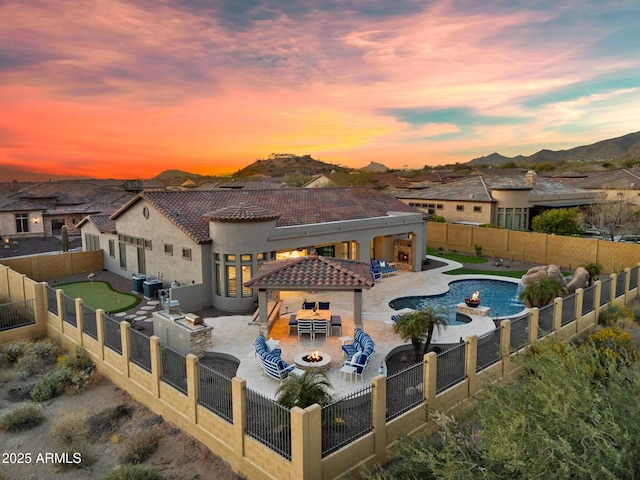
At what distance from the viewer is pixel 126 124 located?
45594 mm

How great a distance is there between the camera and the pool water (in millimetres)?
21141

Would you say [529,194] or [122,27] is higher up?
[122,27]

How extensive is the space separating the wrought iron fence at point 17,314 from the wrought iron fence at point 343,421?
15.3 meters

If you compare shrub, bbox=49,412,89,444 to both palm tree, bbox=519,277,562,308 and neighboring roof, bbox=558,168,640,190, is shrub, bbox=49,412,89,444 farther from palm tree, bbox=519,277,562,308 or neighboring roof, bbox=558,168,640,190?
neighboring roof, bbox=558,168,640,190

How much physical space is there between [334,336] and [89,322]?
8740 millimetres

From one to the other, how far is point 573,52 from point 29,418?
130ft

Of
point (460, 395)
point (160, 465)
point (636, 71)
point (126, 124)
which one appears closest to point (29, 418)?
point (160, 465)

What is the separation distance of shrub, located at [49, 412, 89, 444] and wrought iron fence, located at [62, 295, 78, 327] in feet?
17.8

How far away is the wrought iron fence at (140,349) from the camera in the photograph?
12711mm

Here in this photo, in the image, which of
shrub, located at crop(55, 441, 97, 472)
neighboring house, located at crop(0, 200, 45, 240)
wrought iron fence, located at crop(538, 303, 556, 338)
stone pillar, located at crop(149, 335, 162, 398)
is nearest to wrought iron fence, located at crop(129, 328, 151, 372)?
stone pillar, located at crop(149, 335, 162, 398)

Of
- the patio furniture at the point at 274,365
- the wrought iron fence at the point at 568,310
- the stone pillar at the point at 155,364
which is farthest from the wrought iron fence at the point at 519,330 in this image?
the stone pillar at the point at 155,364

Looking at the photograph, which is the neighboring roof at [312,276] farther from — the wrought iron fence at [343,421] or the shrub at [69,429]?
the shrub at [69,429]

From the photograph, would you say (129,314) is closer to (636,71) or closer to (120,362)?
(120,362)

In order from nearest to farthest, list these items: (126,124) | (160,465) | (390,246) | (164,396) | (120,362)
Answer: (160,465)
(164,396)
(120,362)
(390,246)
(126,124)
